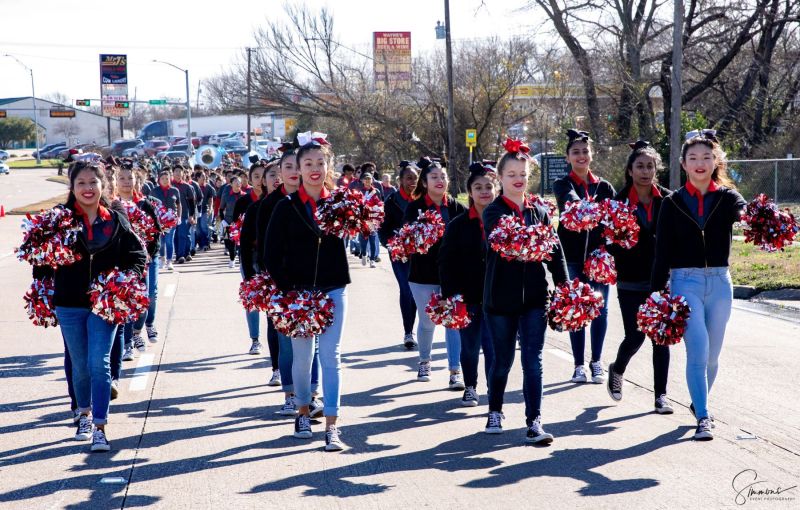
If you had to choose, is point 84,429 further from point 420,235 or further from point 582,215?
point 582,215

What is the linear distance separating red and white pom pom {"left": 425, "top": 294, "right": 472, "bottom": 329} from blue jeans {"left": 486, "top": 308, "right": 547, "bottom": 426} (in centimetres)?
84

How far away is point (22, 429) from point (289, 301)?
7.52ft

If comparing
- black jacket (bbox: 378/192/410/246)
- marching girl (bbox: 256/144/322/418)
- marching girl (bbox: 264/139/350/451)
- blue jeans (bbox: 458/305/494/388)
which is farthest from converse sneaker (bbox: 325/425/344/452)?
black jacket (bbox: 378/192/410/246)

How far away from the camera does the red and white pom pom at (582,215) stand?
7484mm

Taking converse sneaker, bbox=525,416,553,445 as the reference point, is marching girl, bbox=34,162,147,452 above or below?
above

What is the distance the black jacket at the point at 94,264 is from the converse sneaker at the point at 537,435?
2.73m

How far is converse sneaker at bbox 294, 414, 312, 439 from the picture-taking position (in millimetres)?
6930

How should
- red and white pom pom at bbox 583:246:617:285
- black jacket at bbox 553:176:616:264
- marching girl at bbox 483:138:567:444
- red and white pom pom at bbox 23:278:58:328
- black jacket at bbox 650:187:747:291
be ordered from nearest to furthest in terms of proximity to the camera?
1. marching girl at bbox 483:138:567:444
2. black jacket at bbox 650:187:747:291
3. red and white pom pom at bbox 23:278:58:328
4. red and white pom pom at bbox 583:246:617:285
5. black jacket at bbox 553:176:616:264

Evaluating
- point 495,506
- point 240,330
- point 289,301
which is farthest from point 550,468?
point 240,330

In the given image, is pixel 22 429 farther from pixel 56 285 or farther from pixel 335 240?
pixel 335 240

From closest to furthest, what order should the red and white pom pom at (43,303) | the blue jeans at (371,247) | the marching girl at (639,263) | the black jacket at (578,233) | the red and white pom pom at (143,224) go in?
1. the red and white pom pom at (43,303)
2. the marching girl at (639,263)
3. the black jacket at (578,233)
4. the red and white pom pom at (143,224)
5. the blue jeans at (371,247)

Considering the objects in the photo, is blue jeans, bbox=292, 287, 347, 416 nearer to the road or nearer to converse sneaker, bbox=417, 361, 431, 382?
the road

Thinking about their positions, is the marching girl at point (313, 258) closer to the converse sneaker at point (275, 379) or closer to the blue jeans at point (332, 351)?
the blue jeans at point (332, 351)

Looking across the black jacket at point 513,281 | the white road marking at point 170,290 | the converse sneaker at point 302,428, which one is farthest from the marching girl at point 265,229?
the white road marking at point 170,290
